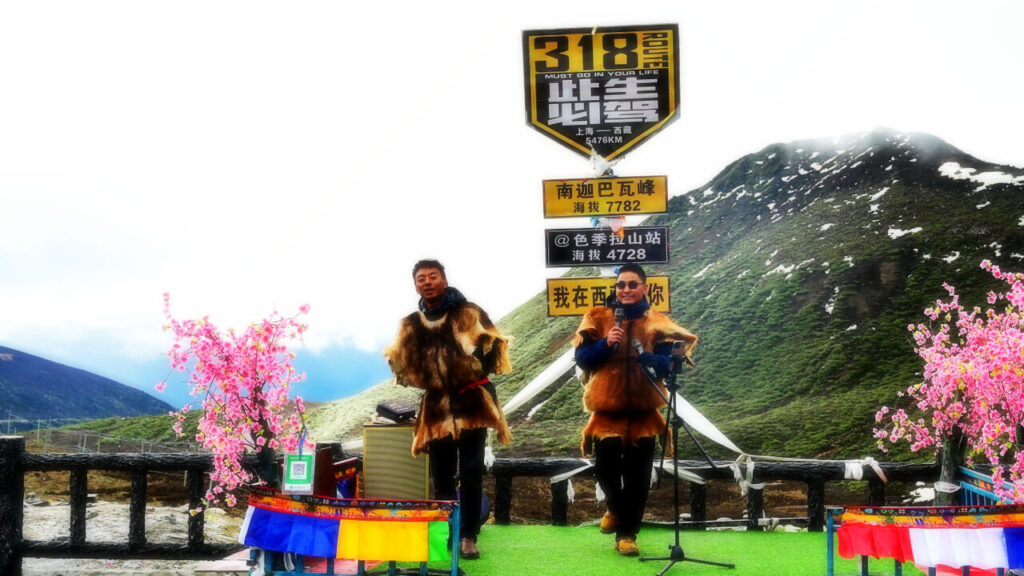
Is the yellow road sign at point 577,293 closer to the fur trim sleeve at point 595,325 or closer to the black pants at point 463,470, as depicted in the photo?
the fur trim sleeve at point 595,325

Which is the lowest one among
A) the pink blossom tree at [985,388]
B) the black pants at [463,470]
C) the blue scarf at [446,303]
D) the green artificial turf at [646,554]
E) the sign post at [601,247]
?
the green artificial turf at [646,554]

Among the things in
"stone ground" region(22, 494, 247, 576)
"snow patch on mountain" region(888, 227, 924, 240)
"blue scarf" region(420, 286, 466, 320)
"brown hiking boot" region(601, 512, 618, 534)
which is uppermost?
"snow patch on mountain" region(888, 227, 924, 240)

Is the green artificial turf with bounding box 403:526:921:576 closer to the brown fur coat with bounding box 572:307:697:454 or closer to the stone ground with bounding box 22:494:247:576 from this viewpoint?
the brown fur coat with bounding box 572:307:697:454

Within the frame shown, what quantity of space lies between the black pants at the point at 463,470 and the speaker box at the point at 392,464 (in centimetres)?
25

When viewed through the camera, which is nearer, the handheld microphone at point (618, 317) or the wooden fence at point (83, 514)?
the handheld microphone at point (618, 317)

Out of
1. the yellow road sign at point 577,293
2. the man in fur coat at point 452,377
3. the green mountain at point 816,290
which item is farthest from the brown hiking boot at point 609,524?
the green mountain at point 816,290

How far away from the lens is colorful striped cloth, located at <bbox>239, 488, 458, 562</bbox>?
10.8ft

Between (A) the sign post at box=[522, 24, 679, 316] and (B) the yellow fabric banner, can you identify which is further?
(A) the sign post at box=[522, 24, 679, 316]

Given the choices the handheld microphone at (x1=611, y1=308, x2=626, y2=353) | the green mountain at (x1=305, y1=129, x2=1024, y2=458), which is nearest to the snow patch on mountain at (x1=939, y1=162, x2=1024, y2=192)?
the green mountain at (x1=305, y1=129, x2=1024, y2=458)

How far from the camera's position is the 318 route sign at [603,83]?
5.46m

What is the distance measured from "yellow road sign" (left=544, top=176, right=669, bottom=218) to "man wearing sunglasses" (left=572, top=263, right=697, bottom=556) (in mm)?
1041

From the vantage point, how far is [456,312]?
4.12 metres

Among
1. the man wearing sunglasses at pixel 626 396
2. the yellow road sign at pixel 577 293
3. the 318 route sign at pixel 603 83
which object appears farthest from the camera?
the 318 route sign at pixel 603 83

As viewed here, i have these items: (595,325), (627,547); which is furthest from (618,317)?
(627,547)
